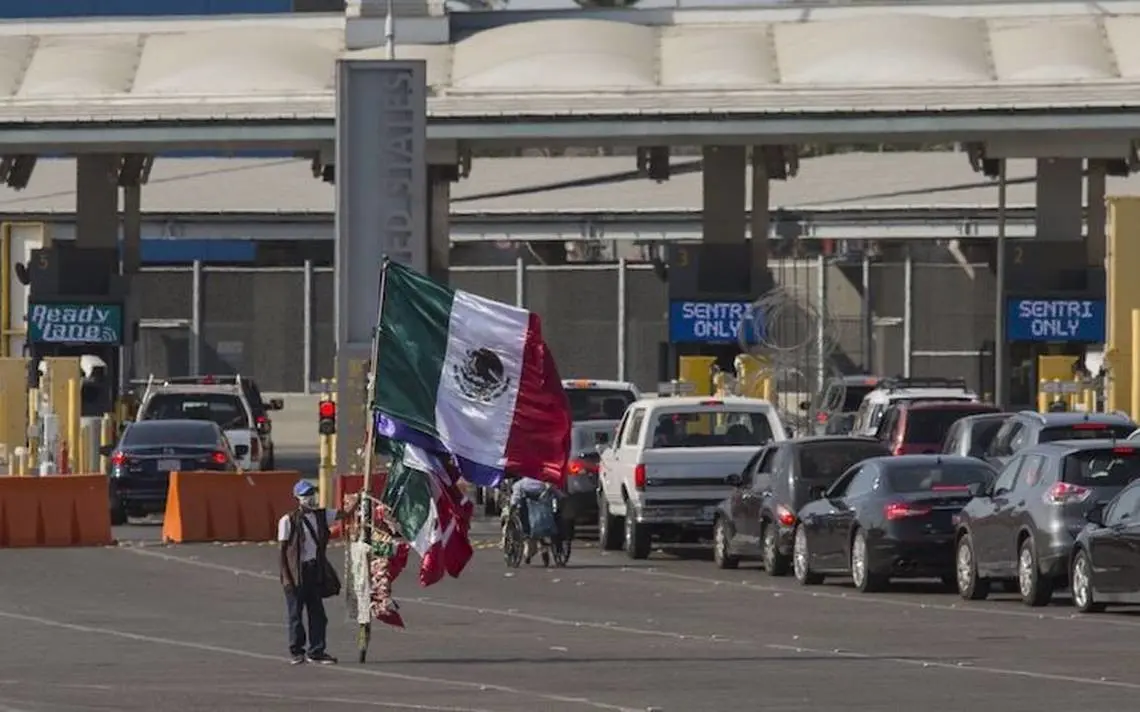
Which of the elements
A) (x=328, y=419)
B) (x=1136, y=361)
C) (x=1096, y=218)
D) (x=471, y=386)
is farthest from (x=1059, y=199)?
(x=471, y=386)

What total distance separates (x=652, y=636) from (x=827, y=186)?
55361mm

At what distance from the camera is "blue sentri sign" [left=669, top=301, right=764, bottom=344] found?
51.4 m

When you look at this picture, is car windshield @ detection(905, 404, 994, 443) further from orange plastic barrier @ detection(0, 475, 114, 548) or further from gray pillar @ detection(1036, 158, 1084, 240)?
gray pillar @ detection(1036, 158, 1084, 240)

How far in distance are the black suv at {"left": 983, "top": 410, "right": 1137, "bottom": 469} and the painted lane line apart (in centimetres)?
1020

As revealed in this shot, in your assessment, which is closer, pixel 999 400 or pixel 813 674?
pixel 813 674

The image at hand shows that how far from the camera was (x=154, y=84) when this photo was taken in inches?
2073

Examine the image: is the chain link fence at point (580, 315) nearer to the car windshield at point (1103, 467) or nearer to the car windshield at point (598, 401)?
the car windshield at point (598, 401)

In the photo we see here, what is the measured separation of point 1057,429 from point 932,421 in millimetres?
5401

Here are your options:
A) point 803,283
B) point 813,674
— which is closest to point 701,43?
point 803,283

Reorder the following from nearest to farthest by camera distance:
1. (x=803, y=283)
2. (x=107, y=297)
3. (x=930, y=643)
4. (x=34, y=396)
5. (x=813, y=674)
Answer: (x=813, y=674) → (x=930, y=643) → (x=34, y=396) → (x=107, y=297) → (x=803, y=283)

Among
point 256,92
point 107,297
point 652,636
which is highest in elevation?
point 256,92

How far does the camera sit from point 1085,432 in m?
31.7

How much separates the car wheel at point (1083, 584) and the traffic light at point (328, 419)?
61.1ft

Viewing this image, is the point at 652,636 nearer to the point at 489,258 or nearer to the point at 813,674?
the point at 813,674
